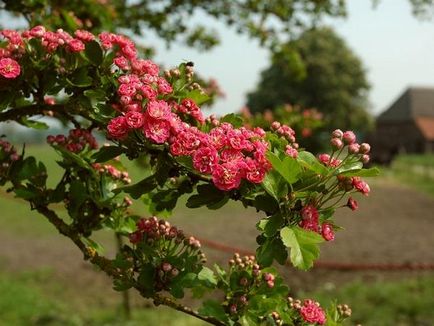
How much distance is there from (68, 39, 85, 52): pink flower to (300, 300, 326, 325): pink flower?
930mm

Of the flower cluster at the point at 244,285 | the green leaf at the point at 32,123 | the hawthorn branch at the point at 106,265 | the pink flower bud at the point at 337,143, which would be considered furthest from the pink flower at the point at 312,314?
the green leaf at the point at 32,123

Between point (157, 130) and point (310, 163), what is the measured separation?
0.36m

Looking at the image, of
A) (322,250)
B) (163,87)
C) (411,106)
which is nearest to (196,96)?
(163,87)

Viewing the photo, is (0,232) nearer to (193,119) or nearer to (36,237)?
(36,237)

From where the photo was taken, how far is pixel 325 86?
128 feet

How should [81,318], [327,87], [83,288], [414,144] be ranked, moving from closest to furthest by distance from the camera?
[81,318] → [83,288] → [327,87] → [414,144]

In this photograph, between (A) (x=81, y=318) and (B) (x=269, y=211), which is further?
(A) (x=81, y=318)

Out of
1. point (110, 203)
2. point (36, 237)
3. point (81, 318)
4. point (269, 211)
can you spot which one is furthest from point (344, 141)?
point (36, 237)

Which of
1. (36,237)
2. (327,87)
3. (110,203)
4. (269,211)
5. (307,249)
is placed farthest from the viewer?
(327,87)

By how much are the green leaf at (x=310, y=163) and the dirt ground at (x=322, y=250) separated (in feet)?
21.2

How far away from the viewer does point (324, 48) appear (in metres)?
40.6

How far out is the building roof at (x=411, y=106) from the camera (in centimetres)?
5125

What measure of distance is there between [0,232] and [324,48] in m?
31.3

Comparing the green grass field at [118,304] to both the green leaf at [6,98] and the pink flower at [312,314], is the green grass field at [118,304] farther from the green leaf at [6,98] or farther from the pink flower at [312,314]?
the green leaf at [6,98]
